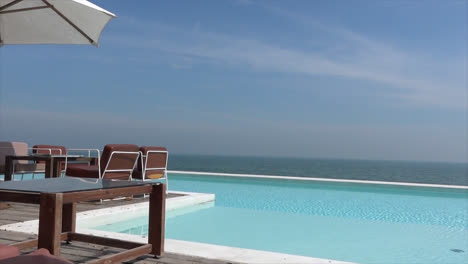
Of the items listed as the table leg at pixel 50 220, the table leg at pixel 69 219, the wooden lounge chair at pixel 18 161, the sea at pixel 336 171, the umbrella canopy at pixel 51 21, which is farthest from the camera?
the sea at pixel 336 171

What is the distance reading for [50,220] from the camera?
7.10 ft

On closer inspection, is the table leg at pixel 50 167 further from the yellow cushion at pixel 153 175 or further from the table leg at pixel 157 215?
the table leg at pixel 157 215

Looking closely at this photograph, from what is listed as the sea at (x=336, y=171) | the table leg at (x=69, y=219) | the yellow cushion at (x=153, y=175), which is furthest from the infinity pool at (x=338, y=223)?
the sea at (x=336, y=171)

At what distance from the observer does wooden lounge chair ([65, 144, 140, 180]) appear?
540 cm

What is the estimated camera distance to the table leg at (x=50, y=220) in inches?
85.0

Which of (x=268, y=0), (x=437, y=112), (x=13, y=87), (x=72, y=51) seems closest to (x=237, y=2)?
(x=268, y=0)

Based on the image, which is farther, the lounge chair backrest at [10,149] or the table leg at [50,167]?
the lounge chair backrest at [10,149]

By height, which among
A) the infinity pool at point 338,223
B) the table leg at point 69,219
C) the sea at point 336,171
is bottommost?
the sea at point 336,171

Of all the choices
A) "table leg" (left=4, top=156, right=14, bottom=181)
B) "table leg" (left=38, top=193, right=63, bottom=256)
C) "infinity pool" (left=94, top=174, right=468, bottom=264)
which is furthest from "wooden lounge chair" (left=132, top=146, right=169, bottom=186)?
"table leg" (left=38, top=193, right=63, bottom=256)

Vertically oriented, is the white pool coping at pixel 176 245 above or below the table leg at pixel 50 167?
below

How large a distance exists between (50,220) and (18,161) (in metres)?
5.41

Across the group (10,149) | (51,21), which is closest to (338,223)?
(51,21)

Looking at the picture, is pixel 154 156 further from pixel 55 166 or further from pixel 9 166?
pixel 9 166

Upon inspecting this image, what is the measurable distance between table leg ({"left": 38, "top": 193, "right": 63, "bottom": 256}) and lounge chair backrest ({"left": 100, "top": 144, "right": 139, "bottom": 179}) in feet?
10.6
